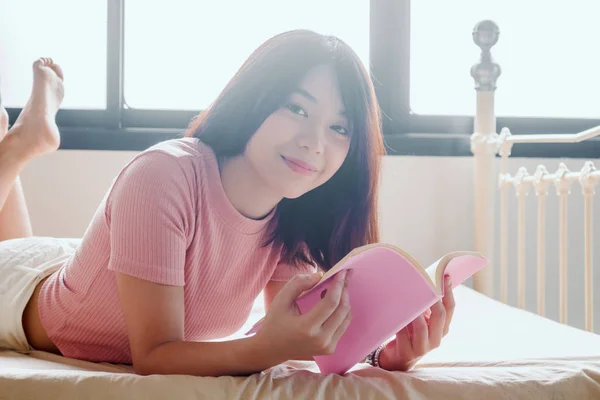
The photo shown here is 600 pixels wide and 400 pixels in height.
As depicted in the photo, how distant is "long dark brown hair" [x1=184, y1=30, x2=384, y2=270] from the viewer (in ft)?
2.94

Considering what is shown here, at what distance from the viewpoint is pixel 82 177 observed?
2.22m

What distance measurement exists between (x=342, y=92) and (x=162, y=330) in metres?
0.39

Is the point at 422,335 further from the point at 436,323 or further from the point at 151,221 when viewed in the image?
the point at 151,221

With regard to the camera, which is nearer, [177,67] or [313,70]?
[313,70]

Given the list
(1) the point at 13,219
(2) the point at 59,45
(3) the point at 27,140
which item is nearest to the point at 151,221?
(3) the point at 27,140

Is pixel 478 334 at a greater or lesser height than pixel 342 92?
lesser

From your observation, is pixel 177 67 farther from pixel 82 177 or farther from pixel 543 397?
pixel 543 397

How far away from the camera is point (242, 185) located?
3.02 ft

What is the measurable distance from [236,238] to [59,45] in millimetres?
1737

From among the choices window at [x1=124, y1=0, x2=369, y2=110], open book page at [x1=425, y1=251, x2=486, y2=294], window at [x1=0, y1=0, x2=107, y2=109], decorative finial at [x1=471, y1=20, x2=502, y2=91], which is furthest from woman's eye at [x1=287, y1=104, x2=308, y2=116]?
window at [x1=0, y1=0, x2=107, y2=109]

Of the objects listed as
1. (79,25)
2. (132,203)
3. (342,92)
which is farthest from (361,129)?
(79,25)

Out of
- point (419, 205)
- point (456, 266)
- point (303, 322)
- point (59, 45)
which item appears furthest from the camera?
point (59, 45)

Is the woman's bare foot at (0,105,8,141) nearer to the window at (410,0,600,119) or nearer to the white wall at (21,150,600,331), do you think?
the white wall at (21,150,600,331)

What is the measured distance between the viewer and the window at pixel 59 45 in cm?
234
